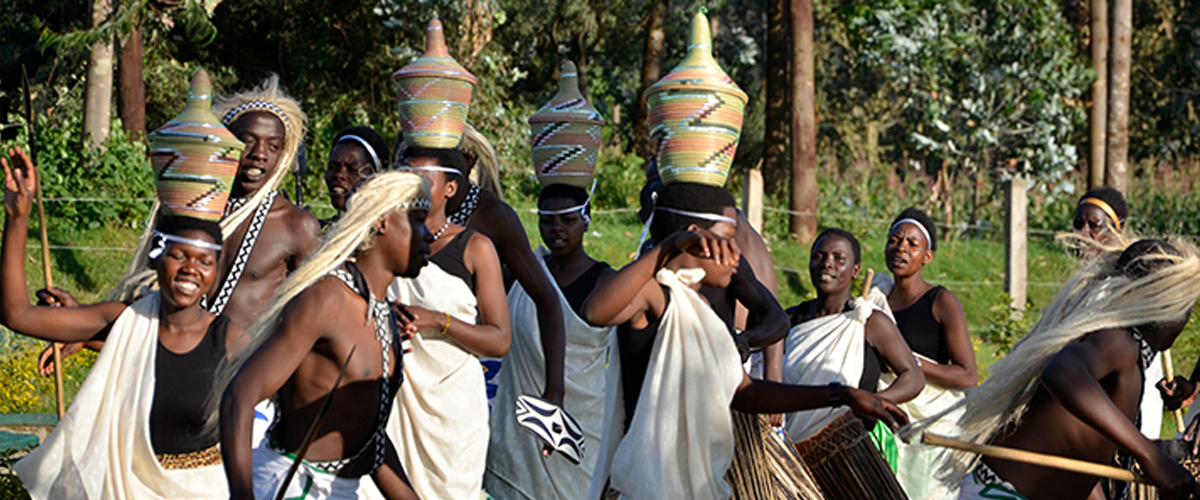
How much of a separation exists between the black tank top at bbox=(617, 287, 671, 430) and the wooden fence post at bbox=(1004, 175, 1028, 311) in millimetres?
10303

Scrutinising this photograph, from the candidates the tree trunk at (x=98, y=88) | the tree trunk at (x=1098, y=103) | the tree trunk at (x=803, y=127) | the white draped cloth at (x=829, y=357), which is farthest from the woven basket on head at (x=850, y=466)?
the tree trunk at (x=1098, y=103)

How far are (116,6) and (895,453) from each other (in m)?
10.3

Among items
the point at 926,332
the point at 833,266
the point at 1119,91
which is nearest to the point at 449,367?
the point at 833,266

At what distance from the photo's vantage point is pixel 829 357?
5625mm

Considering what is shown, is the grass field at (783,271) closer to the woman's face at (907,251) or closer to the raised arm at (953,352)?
the woman's face at (907,251)

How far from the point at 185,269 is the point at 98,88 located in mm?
10180

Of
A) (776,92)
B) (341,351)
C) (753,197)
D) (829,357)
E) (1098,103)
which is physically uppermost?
(776,92)

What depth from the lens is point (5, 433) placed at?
6812 mm

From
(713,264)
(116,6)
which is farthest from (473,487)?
(116,6)

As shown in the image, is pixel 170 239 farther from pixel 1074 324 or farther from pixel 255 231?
pixel 1074 324

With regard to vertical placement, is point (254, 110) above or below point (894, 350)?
above

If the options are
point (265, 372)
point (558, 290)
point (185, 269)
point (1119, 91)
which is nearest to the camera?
point (265, 372)

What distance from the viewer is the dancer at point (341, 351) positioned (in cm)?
344

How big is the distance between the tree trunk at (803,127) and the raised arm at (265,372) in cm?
1229
